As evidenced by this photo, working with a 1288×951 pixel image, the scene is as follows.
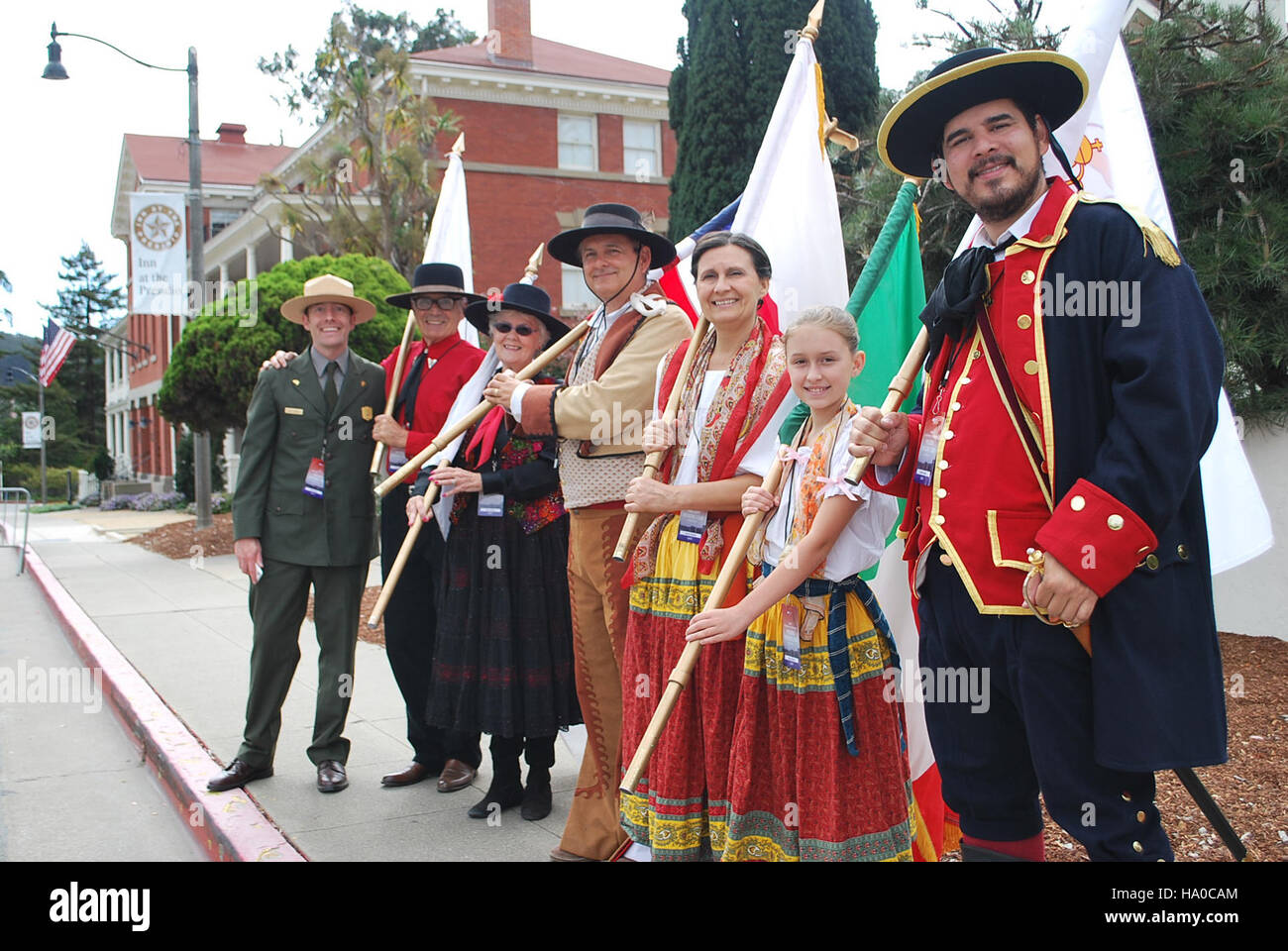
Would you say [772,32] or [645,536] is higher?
[772,32]

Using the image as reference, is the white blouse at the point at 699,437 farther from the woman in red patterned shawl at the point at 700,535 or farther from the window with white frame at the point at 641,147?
the window with white frame at the point at 641,147

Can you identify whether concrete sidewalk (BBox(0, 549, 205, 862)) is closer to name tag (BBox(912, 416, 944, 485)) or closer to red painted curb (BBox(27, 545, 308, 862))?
red painted curb (BBox(27, 545, 308, 862))

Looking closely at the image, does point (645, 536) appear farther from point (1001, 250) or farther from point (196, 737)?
point (196, 737)

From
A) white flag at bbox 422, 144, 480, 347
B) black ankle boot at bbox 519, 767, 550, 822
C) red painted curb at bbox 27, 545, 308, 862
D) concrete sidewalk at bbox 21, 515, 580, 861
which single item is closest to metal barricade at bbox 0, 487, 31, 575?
concrete sidewalk at bbox 21, 515, 580, 861

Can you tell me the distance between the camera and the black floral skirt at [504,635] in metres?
4.43

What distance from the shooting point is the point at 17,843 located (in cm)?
455

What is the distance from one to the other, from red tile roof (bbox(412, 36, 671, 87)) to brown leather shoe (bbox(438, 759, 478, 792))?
23.0m

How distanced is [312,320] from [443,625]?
5.46 feet

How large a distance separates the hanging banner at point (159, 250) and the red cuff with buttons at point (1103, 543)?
15.0 meters

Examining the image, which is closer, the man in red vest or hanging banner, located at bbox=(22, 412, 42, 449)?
the man in red vest

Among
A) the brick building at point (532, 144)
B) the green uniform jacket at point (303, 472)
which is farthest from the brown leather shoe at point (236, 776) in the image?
the brick building at point (532, 144)

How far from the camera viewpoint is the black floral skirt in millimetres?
4430

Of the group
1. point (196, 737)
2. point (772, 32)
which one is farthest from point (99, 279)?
point (196, 737)
